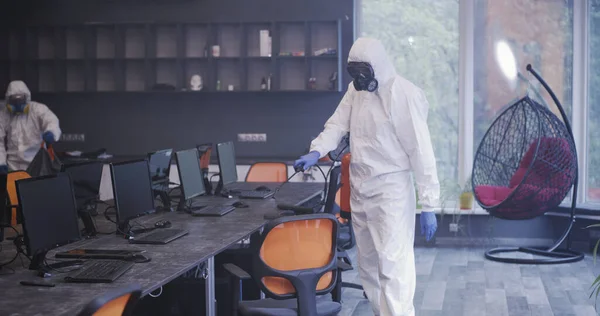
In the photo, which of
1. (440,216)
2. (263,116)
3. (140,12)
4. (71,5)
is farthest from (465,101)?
(71,5)

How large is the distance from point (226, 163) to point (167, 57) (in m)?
2.93

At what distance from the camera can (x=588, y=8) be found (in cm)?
766

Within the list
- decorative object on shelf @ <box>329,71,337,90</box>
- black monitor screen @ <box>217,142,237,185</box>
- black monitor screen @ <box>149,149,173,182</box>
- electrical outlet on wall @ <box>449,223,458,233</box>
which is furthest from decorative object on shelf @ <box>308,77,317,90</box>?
black monitor screen @ <box>149,149,173,182</box>

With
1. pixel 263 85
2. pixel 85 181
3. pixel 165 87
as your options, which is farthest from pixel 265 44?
pixel 85 181

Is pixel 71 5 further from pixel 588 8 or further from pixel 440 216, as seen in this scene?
pixel 588 8

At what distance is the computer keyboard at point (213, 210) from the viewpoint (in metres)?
4.75

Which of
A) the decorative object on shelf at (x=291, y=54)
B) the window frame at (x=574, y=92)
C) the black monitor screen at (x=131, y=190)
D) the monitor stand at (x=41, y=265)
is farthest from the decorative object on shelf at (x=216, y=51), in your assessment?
the monitor stand at (x=41, y=265)

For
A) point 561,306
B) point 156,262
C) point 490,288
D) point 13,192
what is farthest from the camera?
point 490,288

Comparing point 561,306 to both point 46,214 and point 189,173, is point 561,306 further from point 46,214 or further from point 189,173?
point 46,214

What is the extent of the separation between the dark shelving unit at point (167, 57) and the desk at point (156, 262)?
10.3 ft

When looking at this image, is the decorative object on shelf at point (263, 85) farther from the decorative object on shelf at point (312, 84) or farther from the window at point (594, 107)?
the window at point (594, 107)

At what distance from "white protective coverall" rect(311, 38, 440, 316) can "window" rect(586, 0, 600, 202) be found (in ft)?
12.8

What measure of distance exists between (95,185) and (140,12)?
4654 mm

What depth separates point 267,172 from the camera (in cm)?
718
